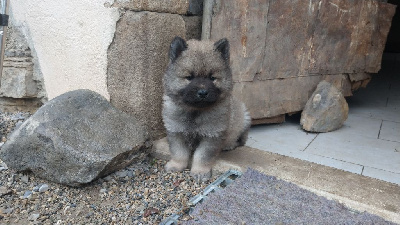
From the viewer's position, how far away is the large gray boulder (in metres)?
2.41

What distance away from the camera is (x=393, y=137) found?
4105 millimetres

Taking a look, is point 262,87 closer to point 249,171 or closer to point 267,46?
point 267,46

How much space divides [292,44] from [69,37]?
2388mm

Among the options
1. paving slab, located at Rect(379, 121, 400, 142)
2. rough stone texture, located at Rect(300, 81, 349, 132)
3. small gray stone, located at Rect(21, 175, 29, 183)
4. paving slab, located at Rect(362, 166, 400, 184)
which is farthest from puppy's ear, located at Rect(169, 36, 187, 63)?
paving slab, located at Rect(379, 121, 400, 142)

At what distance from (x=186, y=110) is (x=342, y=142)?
84.7 inches

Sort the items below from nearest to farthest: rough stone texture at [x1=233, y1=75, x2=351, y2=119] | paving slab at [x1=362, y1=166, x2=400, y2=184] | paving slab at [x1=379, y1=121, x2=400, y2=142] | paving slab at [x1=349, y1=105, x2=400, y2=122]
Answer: paving slab at [x1=362, y1=166, x2=400, y2=184], rough stone texture at [x1=233, y1=75, x2=351, y2=119], paving slab at [x1=379, y1=121, x2=400, y2=142], paving slab at [x1=349, y1=105, x2=400, y2=122]

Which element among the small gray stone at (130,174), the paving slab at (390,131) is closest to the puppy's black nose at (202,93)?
the small gray stone at (130,174)

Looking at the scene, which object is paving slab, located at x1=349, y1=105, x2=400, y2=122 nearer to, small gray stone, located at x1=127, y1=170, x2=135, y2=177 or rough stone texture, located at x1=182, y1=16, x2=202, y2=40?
rough stone texture, located at x1=182, y1=16, x2=202, y2=40

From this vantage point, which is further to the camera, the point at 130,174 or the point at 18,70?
the point at 18,70

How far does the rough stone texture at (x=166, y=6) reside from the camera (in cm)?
274

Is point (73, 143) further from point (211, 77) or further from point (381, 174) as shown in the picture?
point (381, 174)

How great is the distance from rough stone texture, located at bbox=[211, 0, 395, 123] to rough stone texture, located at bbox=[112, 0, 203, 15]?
0.84ft

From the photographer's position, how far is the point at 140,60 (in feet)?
9.42

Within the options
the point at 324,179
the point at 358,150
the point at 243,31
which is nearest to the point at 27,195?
the point at 324,179
